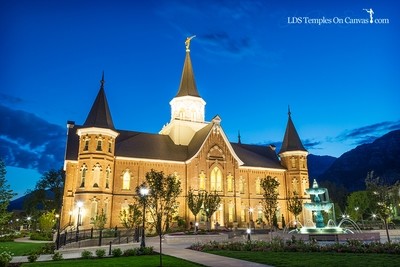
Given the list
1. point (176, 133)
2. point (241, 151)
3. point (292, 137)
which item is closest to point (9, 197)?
point (176, 133)

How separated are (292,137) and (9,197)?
49832 mm

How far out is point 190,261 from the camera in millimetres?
16391

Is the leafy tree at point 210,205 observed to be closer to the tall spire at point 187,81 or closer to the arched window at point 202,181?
the arched window at point 202,181

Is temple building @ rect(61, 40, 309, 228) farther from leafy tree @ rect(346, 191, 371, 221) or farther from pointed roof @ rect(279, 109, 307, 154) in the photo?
leafy tree @ rect(346, 191, 371, 221)

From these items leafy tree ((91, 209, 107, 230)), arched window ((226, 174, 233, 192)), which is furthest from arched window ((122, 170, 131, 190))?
arched window ((226, 174, 233, 192))

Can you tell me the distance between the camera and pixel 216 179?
4784 centimetres

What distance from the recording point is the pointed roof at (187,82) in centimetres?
5794

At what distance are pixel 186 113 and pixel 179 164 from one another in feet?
41.4

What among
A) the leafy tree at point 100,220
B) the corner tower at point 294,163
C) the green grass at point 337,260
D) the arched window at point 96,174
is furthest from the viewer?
the corner tower at point 294,163

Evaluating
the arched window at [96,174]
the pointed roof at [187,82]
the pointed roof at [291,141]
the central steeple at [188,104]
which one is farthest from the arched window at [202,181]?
the pointed roof at [291,141]

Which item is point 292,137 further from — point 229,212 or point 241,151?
point 229,212

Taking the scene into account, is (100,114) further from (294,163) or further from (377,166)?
(377,166)

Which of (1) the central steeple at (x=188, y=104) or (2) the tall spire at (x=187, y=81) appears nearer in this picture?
(1) the central steeple at (x=188, y=104)

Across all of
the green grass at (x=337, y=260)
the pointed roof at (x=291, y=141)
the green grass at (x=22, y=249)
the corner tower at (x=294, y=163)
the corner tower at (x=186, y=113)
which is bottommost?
the green grass at (x=22, y=249)
